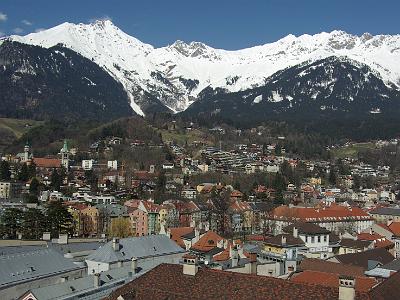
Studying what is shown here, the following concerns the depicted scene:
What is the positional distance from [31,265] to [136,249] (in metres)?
11.7

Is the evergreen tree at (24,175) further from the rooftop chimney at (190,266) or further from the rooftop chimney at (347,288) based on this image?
the rooftop chimney at (347,288)

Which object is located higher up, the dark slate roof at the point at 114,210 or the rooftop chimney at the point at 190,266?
the rooftop chimney at the point at 190,266

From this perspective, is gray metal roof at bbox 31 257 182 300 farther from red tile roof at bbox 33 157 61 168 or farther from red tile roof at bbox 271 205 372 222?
red tile roof at bbox 33 157 61 168

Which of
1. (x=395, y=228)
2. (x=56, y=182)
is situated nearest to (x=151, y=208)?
(x=56, y=182)

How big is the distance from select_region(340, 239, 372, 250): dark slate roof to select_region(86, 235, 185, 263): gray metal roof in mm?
21933

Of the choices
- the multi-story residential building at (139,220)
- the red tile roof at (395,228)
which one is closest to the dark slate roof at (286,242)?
the red tile roof at (395,228)

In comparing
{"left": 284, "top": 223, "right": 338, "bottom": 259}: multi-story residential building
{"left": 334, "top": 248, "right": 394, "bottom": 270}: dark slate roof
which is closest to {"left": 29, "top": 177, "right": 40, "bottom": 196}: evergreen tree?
{"left": 284, "top": 223, "right": 338, "bottom": 259}: multi-story residential building

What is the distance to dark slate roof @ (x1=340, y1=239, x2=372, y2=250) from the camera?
6719 centimetres

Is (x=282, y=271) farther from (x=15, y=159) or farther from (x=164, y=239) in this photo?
(x=15, y=159)

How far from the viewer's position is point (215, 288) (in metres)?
26.1

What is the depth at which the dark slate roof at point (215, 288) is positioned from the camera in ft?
81.0

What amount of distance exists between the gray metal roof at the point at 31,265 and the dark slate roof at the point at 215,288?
1279 cm

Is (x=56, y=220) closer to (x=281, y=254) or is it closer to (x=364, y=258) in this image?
(x=281, y=254)

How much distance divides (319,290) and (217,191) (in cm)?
10813
